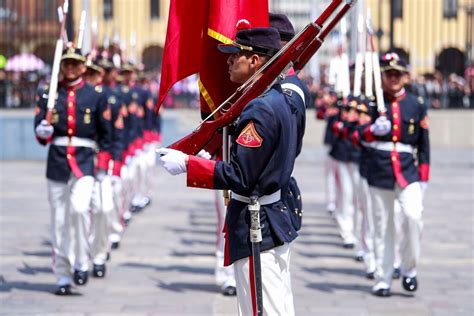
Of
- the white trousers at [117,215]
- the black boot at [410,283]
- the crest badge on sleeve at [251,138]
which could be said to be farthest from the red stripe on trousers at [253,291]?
the white trousers at [117,215]

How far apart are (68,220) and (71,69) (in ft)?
3.99

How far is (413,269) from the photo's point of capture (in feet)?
29.6

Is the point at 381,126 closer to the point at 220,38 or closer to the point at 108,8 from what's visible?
the point at 220,38

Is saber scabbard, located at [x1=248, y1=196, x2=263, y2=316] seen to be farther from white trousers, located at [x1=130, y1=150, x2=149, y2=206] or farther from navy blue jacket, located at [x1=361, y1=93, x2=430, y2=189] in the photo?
white trousers, located at [x1=130, y1=150, x2=149, y2=206]

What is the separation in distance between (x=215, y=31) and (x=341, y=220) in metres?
6.15

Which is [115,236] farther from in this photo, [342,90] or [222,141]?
[222,141]

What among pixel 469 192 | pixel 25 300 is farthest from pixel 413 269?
pixel 469 192

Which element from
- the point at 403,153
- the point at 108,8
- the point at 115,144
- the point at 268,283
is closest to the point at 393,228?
the point at 403,153

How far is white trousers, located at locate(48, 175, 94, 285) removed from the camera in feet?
29.8

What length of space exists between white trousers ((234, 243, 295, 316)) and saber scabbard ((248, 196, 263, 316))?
0.04 meters

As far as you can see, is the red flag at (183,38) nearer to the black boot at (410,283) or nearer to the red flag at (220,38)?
the red flag at (220,38)

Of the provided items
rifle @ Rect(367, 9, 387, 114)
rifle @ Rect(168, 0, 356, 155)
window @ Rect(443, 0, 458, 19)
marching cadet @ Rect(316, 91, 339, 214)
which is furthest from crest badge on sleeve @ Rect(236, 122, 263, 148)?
window @ Rect(443, 0, 458, 19)

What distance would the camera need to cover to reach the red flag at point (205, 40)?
20.8 ft

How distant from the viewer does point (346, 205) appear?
1227 cm
